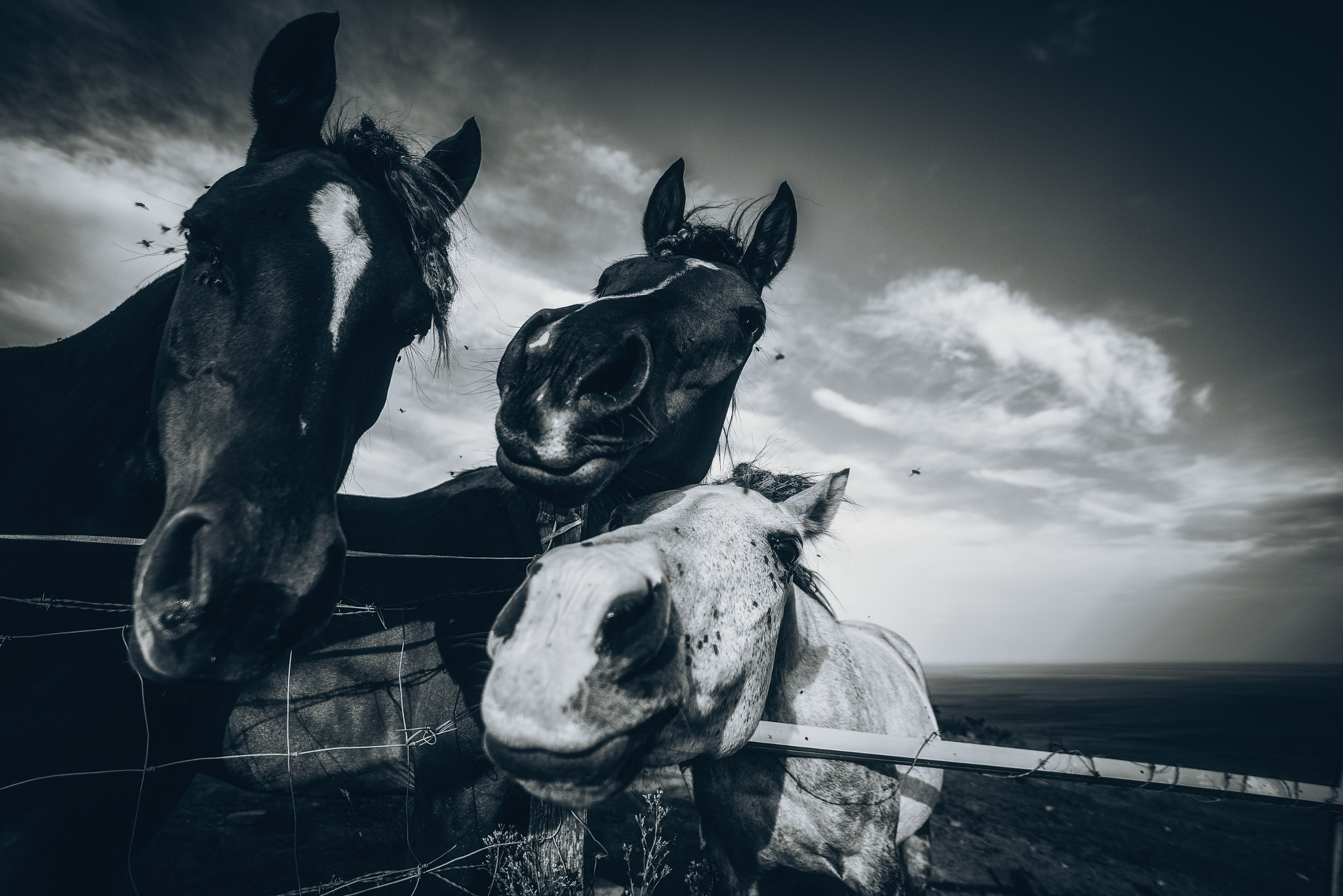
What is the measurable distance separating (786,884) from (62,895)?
4557 millimetres

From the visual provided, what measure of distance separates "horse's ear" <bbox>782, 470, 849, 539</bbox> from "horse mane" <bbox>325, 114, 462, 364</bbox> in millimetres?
2065

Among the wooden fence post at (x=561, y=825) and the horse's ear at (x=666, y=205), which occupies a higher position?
the horse's ear at (x=666, y=205)

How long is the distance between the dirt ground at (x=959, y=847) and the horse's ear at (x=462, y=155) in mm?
3500

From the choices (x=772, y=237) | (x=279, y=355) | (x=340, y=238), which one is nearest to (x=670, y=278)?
(x=772, y=237)

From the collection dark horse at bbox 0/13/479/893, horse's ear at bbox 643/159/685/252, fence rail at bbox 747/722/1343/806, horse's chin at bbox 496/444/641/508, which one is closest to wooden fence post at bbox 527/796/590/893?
fence rail at bbox 747/722/1343/806

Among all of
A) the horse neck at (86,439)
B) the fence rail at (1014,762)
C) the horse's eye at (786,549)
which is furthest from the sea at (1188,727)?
the horse neck at (86,439)

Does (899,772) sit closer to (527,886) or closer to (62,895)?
(527,886)

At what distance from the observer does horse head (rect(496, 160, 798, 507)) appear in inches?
67.2

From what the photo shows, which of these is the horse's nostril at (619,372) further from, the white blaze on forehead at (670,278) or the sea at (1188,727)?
the sea at (1188,727)

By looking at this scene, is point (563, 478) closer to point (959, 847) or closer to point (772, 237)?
point (772, 237)

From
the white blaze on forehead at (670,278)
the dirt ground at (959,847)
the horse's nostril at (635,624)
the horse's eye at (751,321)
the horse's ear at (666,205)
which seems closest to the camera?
the horse's nostril at (635,624)

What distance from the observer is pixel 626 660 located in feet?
3.75

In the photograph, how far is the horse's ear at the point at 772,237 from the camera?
320 centimetres

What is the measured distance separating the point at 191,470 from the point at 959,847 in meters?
7.96
